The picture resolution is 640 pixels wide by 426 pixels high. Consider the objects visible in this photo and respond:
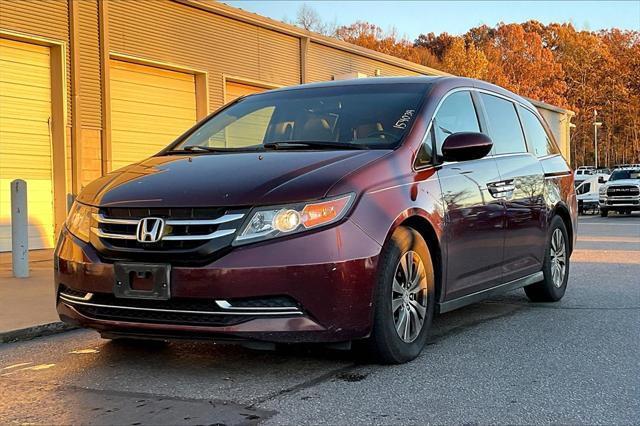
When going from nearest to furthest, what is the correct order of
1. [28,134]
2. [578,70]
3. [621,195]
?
[28,134], [621,195], [578,70]

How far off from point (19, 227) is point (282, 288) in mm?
5711

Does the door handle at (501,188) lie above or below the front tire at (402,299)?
above

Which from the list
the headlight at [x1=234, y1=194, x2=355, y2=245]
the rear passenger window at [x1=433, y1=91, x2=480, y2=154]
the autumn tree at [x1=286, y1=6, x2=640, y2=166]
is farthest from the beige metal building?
the autumn tree at [x1=286, y1=6, x2=640, y2=166]

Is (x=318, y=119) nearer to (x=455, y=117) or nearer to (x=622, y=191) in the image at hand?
(x=455, y=117)

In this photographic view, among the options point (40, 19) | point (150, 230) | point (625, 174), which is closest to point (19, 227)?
point (40, 19)

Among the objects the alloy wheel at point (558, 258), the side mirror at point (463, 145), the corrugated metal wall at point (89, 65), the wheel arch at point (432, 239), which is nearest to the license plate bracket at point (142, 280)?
the wheel arch at point (432, 239)

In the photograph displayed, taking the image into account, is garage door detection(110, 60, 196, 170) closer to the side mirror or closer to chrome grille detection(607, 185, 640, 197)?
the side mirror

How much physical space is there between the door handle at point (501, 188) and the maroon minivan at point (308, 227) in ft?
0.06

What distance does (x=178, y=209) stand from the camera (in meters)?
3.84

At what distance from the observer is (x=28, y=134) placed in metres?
12.1

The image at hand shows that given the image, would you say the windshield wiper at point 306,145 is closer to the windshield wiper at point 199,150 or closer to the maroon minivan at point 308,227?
the maroon minivan at point 308,227

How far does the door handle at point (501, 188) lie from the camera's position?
17.5ft

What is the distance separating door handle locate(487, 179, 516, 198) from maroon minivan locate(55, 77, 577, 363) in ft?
0.06

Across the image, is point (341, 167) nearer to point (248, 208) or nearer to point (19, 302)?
point (248, 208)
